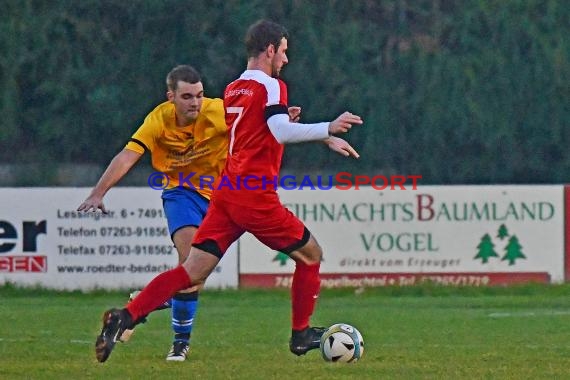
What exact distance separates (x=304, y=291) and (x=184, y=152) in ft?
4.58

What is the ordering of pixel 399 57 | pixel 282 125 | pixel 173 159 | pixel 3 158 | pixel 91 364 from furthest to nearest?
pixel 399 57, pixel 3 158, pixel 173 159, pixel 91 364, pixel 282 125

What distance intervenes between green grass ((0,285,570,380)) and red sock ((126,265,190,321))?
346mm

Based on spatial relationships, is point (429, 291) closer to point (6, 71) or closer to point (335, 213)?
point (335, 213)

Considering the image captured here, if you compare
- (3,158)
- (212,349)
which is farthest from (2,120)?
(212,349)

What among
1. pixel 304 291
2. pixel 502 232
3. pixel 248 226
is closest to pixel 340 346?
pixel 304 291

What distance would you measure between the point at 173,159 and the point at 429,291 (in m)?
7.90

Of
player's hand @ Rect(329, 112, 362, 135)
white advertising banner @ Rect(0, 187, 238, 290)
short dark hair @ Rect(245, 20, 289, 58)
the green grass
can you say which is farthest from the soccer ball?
white advertising banner @ Rect(0, 187, 238, 290)

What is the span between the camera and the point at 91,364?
318 inches

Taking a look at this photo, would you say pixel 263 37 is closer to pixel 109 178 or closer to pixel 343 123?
pixel 343 123

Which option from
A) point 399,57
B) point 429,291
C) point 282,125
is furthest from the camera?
point 399,57

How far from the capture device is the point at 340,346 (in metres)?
7.98

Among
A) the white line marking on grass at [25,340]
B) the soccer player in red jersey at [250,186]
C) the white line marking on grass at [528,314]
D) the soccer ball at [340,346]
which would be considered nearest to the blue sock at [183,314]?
the soccer player in red jersey at [250,186]

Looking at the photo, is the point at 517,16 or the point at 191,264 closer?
the point at 191,264

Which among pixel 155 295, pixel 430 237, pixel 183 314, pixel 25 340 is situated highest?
pixel 430 237
